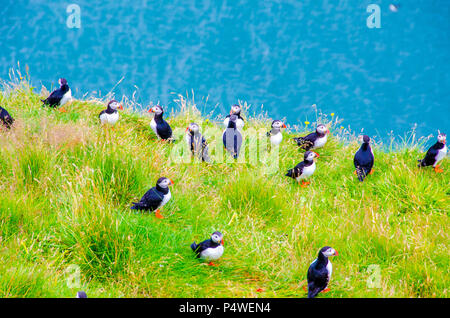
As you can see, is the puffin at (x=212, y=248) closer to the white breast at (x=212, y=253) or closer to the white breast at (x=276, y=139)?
the white breast at (x=212, y=253)

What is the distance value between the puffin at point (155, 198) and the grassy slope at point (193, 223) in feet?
0.43

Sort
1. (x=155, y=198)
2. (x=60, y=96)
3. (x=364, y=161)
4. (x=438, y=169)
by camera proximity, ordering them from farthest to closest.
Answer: (x=60, y=96), (x=438, y=169), (x=364, y=161), (x=155, y=198)

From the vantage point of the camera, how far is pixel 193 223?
19.3 feet

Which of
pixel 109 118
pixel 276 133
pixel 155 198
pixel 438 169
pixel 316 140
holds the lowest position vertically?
pixel 155 198

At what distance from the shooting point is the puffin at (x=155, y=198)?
221 inches

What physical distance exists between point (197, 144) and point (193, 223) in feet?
6.10

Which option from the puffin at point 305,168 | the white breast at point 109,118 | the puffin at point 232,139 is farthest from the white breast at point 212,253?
the white breast at point 109,118

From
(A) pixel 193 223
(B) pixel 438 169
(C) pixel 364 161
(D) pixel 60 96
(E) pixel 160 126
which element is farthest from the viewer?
(D) pixel 60 96

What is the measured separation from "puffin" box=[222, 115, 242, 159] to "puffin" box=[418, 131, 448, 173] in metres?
2.95

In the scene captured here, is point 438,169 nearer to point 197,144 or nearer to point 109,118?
point 197,144

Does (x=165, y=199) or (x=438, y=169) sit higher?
(x=438, y=169)

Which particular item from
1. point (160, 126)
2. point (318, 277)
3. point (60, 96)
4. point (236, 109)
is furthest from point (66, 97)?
point (318, 277)

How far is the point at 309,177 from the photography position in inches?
294
